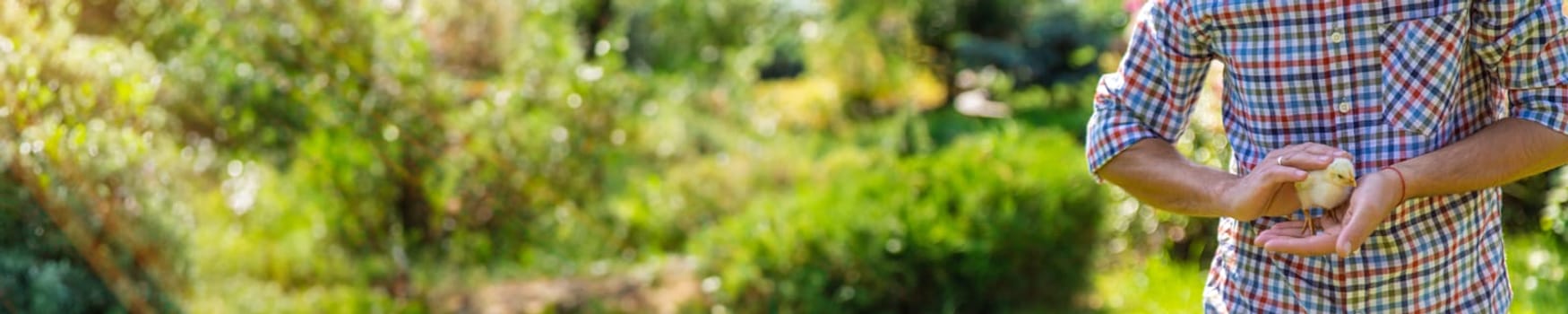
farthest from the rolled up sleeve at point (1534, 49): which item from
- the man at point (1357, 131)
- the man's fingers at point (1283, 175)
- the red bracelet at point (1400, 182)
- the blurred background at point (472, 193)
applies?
the blurred background at point (472, 193)

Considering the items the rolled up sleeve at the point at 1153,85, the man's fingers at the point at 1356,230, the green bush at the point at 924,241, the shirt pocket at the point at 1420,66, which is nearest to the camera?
the man's fingers at the point at 1356,230

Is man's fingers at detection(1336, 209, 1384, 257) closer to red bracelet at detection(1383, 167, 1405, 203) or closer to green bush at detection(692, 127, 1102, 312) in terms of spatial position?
red bracelet at detection(1383, 167, 1405, 203)

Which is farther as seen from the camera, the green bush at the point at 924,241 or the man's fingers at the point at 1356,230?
the green bush at the point at 924,241

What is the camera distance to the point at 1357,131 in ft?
4.81

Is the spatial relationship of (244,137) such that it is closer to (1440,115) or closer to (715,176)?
(715,176)

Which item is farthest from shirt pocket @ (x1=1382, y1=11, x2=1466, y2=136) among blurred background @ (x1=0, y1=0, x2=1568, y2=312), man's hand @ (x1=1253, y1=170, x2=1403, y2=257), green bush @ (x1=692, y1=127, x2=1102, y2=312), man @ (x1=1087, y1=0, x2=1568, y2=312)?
green bush @ (x1=692, y1=127, x2=1102, y2=312)

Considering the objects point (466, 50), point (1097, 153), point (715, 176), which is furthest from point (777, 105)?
point (1097, 153)

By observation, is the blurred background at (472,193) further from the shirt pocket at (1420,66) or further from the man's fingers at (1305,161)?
the man's fingers at (1305,161)

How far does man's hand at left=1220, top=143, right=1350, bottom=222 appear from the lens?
137 centimetres

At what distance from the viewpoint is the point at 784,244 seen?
143 inches

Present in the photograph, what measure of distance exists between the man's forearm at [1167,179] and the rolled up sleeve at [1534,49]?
1.01 ft

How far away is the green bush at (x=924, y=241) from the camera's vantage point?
11.9 feet

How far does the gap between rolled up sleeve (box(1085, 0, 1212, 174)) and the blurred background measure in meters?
1.87

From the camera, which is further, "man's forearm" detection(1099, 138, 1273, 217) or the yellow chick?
"man's forearm" detection(1099, 138, 1273, 217)
